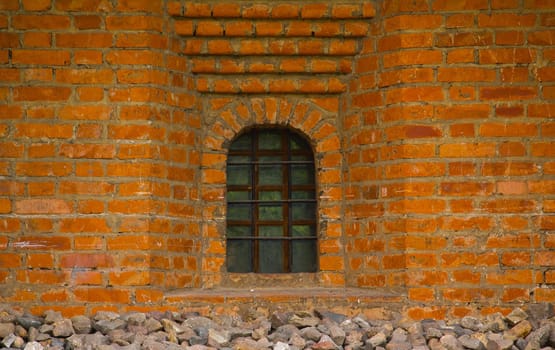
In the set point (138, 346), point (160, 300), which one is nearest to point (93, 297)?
point (160, 300)

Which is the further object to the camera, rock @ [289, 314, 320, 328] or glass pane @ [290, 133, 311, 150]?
glass pane @ [290, 133, 311, 150]

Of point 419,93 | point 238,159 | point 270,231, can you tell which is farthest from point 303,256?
point 419,93

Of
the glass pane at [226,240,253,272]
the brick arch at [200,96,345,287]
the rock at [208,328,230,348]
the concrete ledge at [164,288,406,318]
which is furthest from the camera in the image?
the glass pane at [226,240,253,272]

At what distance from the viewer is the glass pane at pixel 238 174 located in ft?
22.6

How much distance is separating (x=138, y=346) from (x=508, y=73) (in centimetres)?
278

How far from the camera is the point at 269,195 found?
6867 millimetres

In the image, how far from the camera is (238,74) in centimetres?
671

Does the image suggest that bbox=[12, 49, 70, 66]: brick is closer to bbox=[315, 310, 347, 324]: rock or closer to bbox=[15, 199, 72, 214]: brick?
bbox=[15, 199, 72, 214]: brick

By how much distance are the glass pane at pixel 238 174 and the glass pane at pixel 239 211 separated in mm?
152

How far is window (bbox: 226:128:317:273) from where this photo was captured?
683 cm

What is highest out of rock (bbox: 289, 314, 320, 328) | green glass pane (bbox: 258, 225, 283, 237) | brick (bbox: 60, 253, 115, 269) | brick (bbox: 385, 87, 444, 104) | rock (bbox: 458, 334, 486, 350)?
brick (bbox: 385, 87, 444, 104)

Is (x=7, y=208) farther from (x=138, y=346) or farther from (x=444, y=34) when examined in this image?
(x=444, y=34)

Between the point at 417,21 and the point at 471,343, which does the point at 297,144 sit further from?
the point at 471,343

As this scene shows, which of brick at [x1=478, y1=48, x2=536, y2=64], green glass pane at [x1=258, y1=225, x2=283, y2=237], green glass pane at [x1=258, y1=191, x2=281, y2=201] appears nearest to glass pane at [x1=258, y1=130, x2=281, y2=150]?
green glass pane at [x1=258, y1=191, x2=281, y2=201]
